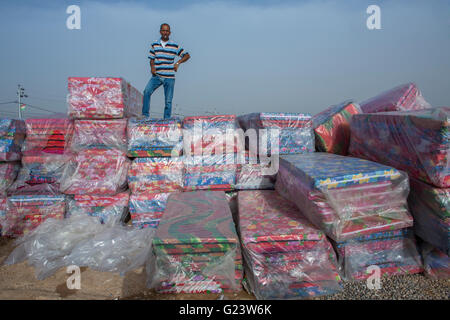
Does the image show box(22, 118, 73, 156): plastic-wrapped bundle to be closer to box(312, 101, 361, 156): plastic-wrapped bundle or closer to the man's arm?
the man's arm

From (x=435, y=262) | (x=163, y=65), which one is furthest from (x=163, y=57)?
(x=435, y=262)

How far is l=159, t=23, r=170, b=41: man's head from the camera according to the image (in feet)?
12.0

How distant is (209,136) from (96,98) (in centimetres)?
145

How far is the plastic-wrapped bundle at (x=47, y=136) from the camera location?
3.16 m

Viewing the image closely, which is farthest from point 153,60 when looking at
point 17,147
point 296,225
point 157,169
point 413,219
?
point 413,219

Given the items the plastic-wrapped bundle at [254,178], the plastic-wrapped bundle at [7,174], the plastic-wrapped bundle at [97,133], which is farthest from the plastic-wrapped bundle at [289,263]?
the plastic-wrapped bundle at [7,174]

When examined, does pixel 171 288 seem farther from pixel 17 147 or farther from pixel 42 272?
pixel 17 147

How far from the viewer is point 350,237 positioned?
183cm

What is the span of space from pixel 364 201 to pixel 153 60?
3.31 metres

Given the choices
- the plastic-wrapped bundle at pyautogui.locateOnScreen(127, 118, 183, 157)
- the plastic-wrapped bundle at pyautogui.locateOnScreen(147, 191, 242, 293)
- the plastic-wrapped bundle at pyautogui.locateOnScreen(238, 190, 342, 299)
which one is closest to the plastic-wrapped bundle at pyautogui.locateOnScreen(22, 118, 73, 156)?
the plastic-wrapped bundle at pyautogui.locateOnScreen(127, 118, 183, 157)

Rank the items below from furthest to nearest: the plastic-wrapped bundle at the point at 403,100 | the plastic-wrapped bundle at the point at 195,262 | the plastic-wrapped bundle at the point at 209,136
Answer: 1. the plastic-wrapped bundle at the point at 209,136
2. the plastic-wrapped bundle at the point at 403,100
3. the plastic-wrapped bundle at the point at 195,262

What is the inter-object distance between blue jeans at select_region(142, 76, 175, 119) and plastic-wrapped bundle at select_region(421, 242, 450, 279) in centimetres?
337

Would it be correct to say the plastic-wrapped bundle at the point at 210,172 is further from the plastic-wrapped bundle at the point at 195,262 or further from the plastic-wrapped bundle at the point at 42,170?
the plastic-wrapped bundle at the point at 42,170

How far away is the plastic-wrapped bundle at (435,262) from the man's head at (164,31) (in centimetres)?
398
